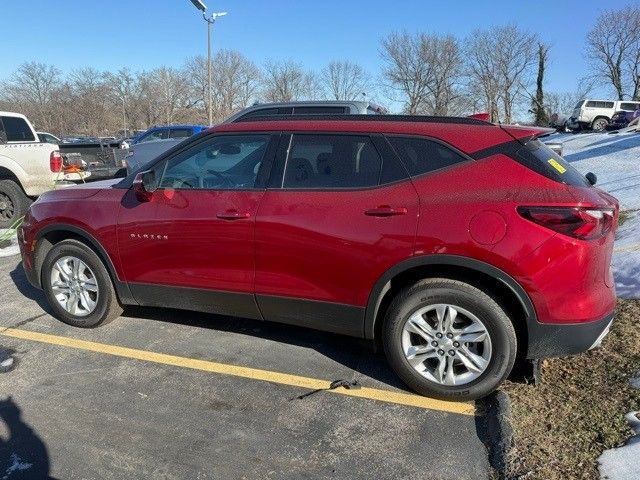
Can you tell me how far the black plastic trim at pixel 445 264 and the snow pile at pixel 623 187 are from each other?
207 cm

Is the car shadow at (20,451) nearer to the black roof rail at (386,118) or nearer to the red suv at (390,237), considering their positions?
the red suv at (390,237)

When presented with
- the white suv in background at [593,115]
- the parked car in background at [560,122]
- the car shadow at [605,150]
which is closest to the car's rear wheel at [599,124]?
the white suv in background at [593,115]

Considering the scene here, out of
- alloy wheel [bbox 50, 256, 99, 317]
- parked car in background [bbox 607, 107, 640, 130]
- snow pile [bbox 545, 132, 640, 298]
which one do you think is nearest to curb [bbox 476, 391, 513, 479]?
snow pile [bbox 545, 132, 640, 298]

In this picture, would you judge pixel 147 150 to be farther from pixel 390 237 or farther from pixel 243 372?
pixel 390 237

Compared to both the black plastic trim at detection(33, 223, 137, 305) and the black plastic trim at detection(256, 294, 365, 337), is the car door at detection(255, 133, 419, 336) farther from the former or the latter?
the black plastic trim at detection(33, 223, 137, 305)

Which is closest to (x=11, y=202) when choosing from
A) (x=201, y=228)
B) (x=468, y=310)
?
(x=201, y=228)

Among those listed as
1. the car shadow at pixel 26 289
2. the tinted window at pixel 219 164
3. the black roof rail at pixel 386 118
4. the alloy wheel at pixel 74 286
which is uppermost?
the black roof rail at pixel 386 118

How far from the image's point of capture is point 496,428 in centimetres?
275

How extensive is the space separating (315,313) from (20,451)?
5.99 ft

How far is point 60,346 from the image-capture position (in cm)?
391

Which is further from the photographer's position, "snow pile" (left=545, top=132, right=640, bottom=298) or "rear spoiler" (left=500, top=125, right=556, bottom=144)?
"snow pile" (left=545, top=132, right=640, bottom=298)

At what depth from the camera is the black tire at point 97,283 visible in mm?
4020

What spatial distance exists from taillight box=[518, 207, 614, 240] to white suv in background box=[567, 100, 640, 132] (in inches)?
1413

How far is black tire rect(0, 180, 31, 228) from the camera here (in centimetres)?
824
